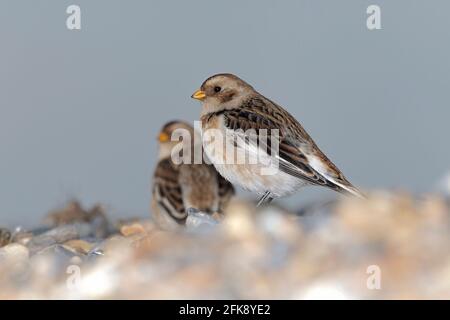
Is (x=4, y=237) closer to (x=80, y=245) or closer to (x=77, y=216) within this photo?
(x=80, y=245)

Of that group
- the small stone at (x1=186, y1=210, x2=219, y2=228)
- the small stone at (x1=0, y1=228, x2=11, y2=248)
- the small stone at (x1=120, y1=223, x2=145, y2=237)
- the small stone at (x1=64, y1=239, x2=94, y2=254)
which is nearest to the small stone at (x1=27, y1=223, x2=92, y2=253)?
the small stone at (x1=64, y1=239, x2=94, y2=254)

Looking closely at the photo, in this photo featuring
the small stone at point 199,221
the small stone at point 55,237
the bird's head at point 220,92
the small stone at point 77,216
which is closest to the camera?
the small stone at point 199,221

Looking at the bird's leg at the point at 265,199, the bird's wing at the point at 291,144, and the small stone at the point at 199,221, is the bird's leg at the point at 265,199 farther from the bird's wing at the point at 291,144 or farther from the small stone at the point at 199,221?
the small stone at the point at 199,221

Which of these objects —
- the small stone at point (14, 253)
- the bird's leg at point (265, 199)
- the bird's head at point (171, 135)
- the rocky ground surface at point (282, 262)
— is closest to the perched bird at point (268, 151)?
the bird's leg at point (265, 199)

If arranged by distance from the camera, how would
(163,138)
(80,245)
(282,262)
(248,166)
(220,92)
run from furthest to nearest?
(163,138) < (80,245) < (220,92) < (248,166) < (282,262)

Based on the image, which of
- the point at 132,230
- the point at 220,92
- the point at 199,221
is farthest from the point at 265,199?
the point at 132,230

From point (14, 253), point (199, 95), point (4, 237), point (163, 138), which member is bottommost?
point (4, 237)
